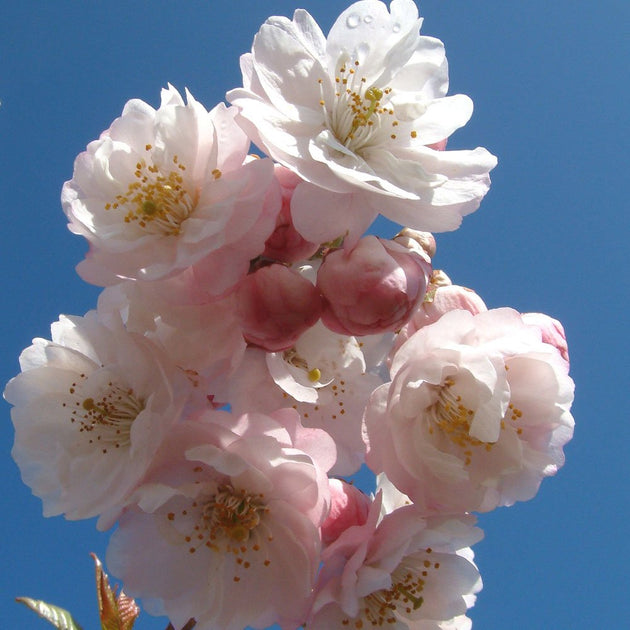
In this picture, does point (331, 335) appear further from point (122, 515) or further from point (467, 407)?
point (122, 515)

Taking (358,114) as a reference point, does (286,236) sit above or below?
below

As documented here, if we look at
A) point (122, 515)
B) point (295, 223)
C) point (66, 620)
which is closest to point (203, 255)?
point (295, 223)

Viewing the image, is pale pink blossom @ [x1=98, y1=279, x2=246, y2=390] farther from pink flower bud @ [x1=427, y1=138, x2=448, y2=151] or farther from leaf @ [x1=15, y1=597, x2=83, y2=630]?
leaf @ [x1=15, y1=597, x2=83, y2=630]

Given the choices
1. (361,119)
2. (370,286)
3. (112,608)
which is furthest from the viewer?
(112,608)

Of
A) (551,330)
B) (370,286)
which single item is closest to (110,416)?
(370,286)

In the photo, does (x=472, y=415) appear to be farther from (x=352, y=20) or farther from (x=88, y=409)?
(x=352, y=20)

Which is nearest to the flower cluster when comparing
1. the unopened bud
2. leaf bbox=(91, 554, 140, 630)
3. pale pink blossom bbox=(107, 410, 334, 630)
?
pale pink blossom bbox=(107, 410, 334, 630)
